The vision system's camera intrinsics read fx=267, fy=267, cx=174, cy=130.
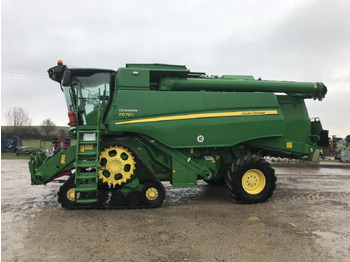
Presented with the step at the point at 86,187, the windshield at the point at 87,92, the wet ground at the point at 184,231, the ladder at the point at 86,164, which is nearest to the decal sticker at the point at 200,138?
the wet ground at the point at 184,231

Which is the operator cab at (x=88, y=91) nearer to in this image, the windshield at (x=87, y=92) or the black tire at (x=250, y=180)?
the windshield at (x=87, y=92)

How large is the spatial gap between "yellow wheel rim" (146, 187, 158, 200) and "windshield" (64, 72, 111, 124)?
2047 mm

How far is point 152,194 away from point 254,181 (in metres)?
2.32

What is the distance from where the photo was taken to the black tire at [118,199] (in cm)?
541

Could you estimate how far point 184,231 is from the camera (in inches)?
166

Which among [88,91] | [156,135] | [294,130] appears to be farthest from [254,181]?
[88,91]

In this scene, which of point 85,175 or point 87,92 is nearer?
point 85,175

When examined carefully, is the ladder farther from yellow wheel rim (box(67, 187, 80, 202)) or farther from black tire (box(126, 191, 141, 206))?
black tire (box(126, 191, 141, 206))

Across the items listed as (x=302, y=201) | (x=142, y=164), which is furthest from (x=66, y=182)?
(x=302, y=201)

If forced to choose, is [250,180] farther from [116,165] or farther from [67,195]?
[67,195]

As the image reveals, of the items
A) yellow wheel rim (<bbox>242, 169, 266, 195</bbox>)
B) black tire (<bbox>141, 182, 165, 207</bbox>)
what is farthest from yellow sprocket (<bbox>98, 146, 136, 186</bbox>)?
yellow wheel rim (<bbox>242, 169, 266, 195</bbox>)

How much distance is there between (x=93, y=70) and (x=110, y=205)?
294 centimetres

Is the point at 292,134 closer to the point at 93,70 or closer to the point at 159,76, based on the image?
the point at 159,76

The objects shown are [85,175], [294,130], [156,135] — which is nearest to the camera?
[85,175]
